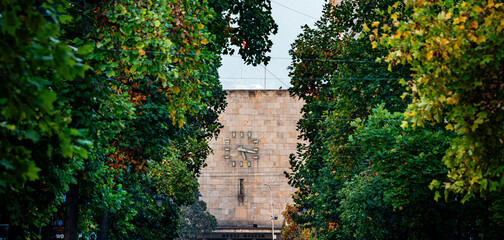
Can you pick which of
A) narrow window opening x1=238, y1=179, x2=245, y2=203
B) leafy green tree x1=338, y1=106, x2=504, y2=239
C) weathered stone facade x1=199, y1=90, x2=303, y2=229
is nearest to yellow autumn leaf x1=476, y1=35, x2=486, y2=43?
leafy green tree x1=338, y1=106, x2=504, y2=239

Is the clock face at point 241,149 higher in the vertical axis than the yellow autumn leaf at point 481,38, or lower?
higher

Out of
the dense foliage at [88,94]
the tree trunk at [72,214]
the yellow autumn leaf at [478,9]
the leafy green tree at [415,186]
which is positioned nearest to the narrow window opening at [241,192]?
the dense foliage at [88,94]

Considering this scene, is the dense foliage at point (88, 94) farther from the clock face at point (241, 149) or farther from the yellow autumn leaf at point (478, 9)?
the clock face at point (241, 149)

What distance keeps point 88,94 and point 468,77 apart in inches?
233

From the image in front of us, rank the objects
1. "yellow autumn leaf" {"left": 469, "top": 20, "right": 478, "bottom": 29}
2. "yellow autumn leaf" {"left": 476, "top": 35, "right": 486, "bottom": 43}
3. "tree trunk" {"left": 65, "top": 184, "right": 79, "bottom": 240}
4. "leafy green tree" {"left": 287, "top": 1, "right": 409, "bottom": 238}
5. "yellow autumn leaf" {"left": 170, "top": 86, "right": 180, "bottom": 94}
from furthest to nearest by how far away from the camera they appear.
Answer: "leafy green tree" {"left": 287, "top": 1, "right": 409, "bottom": 238} → "tree trunk" {"left": 65, "top": 184, "right": 79, "bottom": 240} → "yellow autumn leaf" {"left": 170, "top": 86, "right": 180, "bottom": 94} → "yellow autumn leaf" {"left": 469, "top": 20, "right": 478, "bottom": 29} → "yellow autumn leaf" {"left": 476, "top": 35, "right": 486, "bottom": 43}

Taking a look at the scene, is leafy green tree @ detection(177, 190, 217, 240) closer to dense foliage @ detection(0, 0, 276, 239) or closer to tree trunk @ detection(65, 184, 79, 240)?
dense foliage @ detection(0, 0, 276, 239)

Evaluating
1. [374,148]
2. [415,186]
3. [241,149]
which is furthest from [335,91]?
[241,149]

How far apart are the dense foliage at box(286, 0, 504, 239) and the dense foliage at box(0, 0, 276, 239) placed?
3617mm

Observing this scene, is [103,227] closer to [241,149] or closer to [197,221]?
[197,221]

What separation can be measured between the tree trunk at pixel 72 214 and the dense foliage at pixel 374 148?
21.8 ft

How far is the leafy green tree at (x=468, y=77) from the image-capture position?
26.3ft

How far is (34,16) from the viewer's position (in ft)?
14.3

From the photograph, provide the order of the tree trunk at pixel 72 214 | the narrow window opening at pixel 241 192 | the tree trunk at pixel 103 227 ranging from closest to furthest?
the tree trunk at pixel 72 214
the tree trunk at pixel 103 227
the narrow window opening at pixel 241 192

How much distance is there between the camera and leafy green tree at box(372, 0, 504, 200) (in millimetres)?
8023
